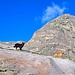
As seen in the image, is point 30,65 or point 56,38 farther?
point 56,38

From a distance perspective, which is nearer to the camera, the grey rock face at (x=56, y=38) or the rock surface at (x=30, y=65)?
the rock surface at (x=30, y=65)

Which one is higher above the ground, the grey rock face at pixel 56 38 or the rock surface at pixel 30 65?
the grey rock face at pixel 56 38

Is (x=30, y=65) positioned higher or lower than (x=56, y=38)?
lower

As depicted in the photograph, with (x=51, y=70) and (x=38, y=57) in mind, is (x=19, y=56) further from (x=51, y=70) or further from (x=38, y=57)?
(x=51, y=70)

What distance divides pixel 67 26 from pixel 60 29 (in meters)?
2.25

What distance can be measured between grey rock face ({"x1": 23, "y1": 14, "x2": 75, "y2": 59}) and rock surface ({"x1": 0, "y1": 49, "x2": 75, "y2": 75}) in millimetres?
17960

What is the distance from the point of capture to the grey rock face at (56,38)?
51812mm

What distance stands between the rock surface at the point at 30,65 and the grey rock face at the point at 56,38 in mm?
17960

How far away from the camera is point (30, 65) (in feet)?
96.8

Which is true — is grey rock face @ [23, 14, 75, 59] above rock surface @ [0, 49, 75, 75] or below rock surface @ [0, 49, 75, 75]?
above

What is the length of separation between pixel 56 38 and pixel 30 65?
26.6 m

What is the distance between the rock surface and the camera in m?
28.3

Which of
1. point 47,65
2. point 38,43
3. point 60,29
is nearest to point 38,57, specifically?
point 47,65

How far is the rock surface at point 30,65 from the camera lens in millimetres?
28302
